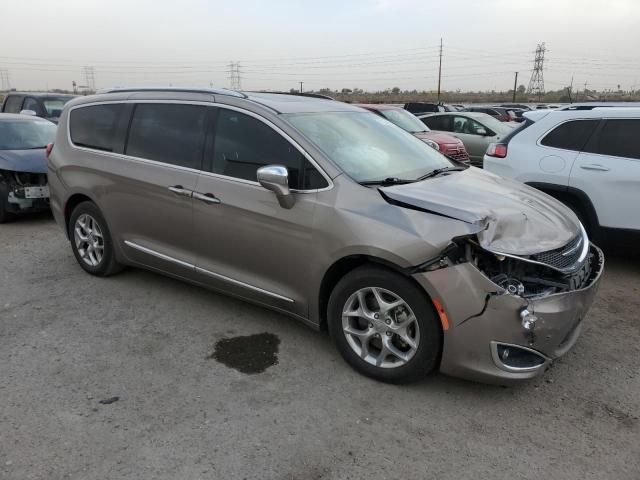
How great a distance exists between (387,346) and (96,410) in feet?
5.75

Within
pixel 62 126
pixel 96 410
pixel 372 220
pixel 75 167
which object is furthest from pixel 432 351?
pixel 62 126

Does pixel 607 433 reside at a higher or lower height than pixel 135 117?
lower

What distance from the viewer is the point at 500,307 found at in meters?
2.91

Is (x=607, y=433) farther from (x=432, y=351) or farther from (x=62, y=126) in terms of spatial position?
(x=62, y=126)

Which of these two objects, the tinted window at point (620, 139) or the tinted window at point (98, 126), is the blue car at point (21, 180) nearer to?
the tinted window at point (98, 126)

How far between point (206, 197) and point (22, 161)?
4.83 metres

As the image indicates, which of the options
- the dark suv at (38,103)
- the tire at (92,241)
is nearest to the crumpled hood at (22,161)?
the tire at (92,241)

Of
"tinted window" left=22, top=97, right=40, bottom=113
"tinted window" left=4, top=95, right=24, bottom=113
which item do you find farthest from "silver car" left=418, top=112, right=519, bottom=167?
"tinted window" left=4, top=95, right=24, bottom=113

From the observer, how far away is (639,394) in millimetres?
3305

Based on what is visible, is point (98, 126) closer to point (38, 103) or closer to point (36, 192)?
point (36, 192)

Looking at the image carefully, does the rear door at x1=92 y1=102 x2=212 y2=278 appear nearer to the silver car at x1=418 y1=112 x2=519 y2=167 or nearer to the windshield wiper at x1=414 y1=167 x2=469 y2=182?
the windshield wiper at x1=414 y1=167 x2=469 y2=182

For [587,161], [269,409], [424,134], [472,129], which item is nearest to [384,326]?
[269,409]

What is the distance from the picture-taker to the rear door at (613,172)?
5219mm

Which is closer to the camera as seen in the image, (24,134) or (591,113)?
(591,113)
